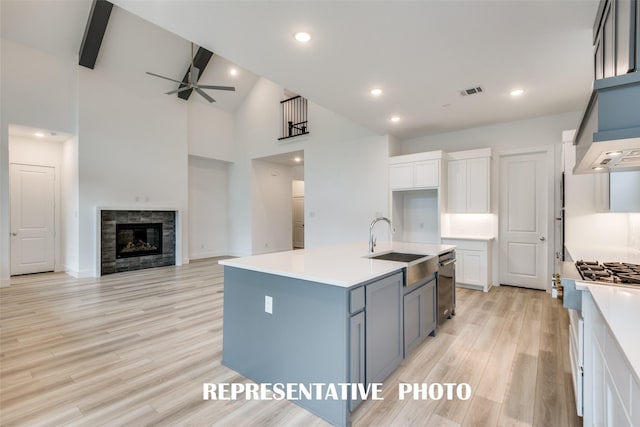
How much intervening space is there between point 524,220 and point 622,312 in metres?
4.44

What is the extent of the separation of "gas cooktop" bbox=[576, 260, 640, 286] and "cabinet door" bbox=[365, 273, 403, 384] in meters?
1.14

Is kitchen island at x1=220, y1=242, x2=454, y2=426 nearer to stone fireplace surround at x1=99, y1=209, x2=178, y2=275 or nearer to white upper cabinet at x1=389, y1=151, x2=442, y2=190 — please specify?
white upper cabinet at x1=389, y1=151, x2=442, y2=190

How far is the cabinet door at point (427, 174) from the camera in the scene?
5207mm

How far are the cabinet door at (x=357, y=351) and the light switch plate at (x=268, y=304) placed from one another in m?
0.64

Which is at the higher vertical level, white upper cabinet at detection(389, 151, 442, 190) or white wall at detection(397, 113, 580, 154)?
white wall at detection(397, 113, 580, 154)

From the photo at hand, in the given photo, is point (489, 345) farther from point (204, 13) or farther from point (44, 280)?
point (44, 280)

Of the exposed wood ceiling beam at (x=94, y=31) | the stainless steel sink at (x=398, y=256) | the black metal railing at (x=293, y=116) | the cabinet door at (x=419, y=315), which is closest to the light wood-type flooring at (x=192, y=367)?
the cabinet door at (x=419, y=315)

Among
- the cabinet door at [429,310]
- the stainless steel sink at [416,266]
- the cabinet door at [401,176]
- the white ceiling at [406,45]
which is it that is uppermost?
the white ceiling at [406,45]

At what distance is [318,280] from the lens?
182 cm

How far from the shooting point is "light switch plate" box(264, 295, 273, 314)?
2.15 metres

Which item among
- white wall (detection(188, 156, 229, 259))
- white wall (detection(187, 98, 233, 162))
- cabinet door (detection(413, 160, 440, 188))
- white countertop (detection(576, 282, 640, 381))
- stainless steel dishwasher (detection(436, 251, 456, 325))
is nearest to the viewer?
white countertop (detection(576, 282, 640, 381))

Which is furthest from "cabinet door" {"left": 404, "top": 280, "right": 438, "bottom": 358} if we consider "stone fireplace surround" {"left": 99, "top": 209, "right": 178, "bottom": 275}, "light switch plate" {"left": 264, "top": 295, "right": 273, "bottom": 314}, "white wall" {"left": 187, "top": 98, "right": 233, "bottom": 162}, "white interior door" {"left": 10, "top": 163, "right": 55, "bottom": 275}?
"white interior door" {"left": 10, "top": 163, "right": 55, "bottom": 275}

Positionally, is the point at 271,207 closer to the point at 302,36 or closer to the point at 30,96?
the point at 30,96

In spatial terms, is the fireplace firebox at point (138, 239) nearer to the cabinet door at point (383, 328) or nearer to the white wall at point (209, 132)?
the white wall at point (209, 132)
